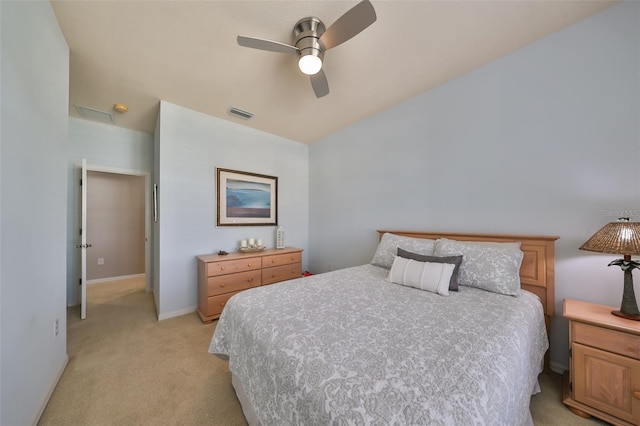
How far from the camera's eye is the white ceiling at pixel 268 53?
5.24 ft

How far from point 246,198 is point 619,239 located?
12.0 ft

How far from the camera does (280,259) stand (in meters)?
3.34

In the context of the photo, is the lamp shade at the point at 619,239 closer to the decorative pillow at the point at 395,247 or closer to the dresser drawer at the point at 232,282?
the decorative pillow at the point at 395,247

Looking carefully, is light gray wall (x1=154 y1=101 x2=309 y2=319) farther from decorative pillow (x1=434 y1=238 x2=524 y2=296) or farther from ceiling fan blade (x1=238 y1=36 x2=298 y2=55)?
decorative pillow (x1=434 y1=238 x2=524 y2=296)

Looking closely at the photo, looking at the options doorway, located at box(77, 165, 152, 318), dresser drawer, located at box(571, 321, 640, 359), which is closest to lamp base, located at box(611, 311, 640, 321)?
dresser drawer, located at box(571, 321, 640, 359)

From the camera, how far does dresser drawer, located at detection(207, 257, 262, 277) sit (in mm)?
2717

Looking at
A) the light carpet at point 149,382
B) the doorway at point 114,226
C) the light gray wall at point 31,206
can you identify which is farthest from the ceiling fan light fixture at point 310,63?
the doorway at point 114,226

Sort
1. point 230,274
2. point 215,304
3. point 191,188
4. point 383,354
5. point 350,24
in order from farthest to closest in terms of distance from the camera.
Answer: point 191,188
point 230,274
point 215,304
point 350,24
point 383,354

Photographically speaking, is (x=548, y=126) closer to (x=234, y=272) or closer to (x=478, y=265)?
(x=478, y=265)

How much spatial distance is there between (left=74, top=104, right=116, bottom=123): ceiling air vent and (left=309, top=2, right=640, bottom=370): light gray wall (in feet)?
12.5

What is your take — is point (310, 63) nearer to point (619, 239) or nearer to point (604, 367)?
point (619, 239)

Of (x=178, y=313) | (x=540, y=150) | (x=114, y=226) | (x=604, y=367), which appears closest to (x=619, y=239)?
(x=604, y=367)

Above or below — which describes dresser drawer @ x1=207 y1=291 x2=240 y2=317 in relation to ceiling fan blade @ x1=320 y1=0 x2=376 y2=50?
below

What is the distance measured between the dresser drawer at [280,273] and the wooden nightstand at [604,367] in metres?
2.87
